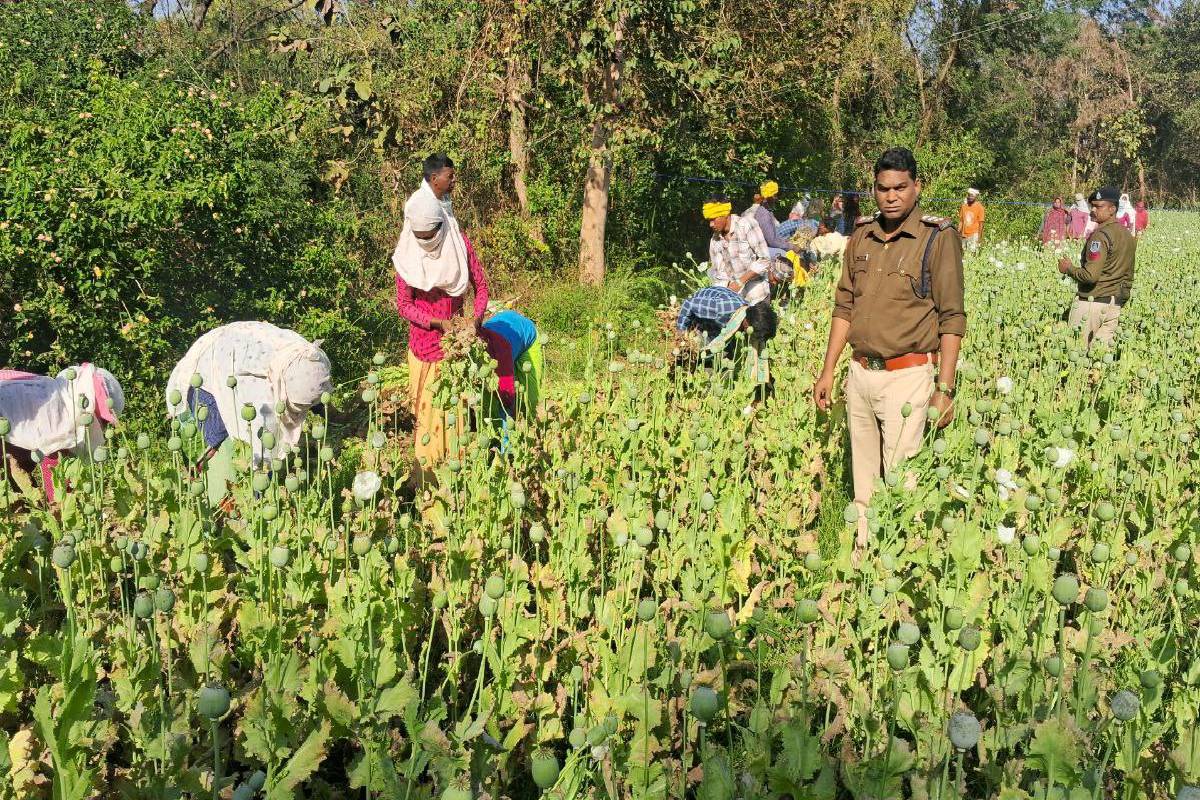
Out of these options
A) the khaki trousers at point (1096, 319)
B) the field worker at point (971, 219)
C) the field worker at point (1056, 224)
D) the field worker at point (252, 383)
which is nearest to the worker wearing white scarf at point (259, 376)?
the field worker at point (252, 383)

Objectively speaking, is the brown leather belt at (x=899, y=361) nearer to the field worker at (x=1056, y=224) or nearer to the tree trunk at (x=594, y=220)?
the tree trunk at (x=594, y=220)

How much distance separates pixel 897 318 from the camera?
3.93m

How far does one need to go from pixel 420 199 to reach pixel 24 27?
160 inches

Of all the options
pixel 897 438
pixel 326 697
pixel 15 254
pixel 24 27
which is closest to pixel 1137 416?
pixel 897 438

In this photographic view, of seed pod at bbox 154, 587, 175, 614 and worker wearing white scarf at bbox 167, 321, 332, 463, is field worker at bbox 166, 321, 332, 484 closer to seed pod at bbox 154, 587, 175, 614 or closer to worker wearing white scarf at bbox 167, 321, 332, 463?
worker wearing white scarf at bbox 167, 321, 332, 463

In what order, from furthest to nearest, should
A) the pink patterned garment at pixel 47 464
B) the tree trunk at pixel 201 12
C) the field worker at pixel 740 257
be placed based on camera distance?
the tree trunk at pixel 201 12
the field worker at pixel 740 257
the pink patterned garment at pixel 47 464

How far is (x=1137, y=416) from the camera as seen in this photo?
16.1ft

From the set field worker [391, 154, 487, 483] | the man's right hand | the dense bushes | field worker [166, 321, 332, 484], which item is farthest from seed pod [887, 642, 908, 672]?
the dense bushes

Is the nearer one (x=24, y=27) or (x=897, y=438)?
(x=897, y=438)

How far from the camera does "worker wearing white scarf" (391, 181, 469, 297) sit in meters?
4.56

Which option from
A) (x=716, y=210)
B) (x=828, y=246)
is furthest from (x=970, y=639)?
(x=828, y=246)

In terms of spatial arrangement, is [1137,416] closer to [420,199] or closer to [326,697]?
[420,199]

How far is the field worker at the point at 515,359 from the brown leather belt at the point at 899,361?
1543 millimetres

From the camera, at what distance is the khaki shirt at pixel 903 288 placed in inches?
151
